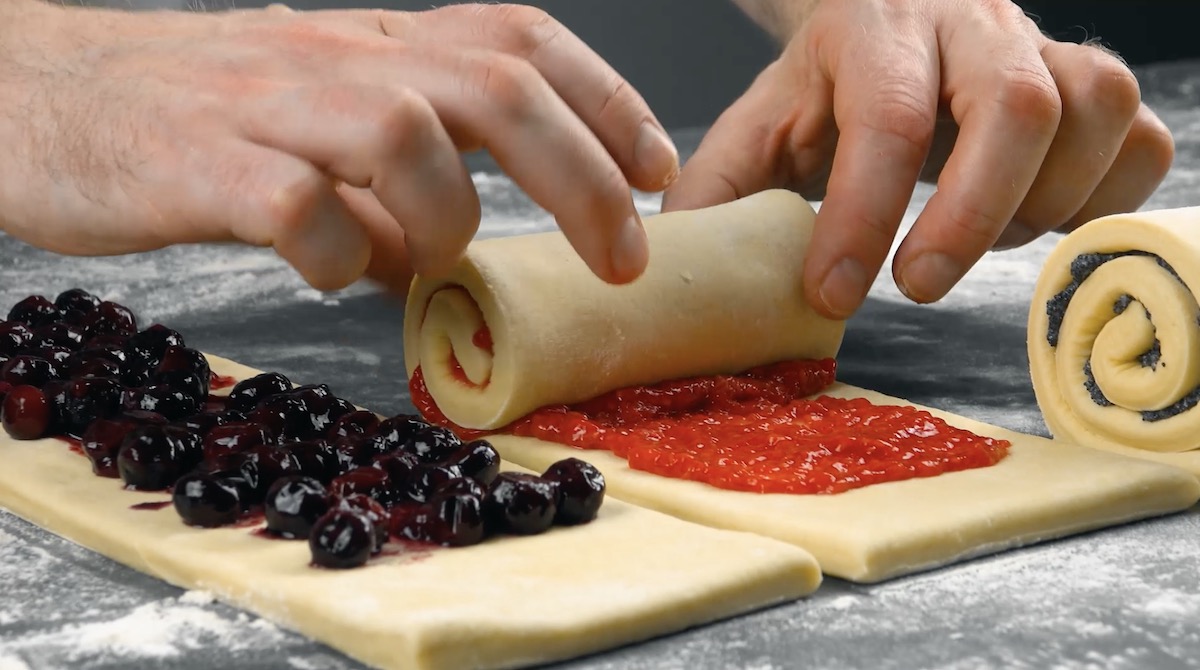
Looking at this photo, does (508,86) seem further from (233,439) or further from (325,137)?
(233,439)

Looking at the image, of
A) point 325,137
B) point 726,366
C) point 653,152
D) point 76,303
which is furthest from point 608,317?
point 76,303

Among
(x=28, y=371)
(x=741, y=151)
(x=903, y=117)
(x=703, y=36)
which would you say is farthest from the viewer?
(x=703, y=36)

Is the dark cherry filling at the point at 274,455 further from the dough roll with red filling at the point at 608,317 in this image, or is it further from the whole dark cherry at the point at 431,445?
the dough roll with red filling at the point at 608,317

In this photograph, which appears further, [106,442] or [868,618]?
[106,442]

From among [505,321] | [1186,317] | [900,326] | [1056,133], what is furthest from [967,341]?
[505,321]

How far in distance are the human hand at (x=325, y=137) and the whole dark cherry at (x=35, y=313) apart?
625 millimetres

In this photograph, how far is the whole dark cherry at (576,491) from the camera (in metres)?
1.70

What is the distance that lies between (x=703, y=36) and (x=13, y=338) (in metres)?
4.91

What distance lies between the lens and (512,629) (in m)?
1.37

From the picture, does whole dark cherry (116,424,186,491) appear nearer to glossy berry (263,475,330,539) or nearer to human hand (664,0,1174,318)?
glossy berry (263,475,330,539)

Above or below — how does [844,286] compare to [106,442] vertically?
above

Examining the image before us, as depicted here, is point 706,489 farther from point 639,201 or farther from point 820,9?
point 639,201

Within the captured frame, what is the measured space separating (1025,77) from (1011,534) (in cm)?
89

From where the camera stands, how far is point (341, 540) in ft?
5.00
